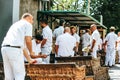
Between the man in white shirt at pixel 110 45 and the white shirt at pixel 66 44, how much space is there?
6.78 m

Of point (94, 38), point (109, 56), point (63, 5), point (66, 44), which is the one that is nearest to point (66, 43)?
point (66, 44)

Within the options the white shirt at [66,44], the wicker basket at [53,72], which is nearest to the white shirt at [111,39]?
the white shirt at [66,44]

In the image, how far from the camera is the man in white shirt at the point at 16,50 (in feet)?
28.2

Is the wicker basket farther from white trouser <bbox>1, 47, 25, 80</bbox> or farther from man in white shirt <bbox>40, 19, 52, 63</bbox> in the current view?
man in white shirt <bbox>40, 19, 52, 63</bbox>

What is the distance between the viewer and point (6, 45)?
870cm

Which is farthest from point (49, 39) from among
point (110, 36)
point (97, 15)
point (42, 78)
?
point (97, 15)

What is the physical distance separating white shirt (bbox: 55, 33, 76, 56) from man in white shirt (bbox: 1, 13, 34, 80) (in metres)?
4.12

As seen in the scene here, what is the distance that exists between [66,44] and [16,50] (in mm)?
4473

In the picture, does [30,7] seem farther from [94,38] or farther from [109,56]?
[109,56]

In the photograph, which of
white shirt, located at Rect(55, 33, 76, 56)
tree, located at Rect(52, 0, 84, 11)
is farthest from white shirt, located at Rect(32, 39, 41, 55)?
tree, located at Rect(52, 0, 84, 11)

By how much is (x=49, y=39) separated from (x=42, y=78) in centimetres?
470

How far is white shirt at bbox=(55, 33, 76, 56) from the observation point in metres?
12.9

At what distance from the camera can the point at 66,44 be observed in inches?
511

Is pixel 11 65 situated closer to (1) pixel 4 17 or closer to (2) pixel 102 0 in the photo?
(1) pixel 4 17
